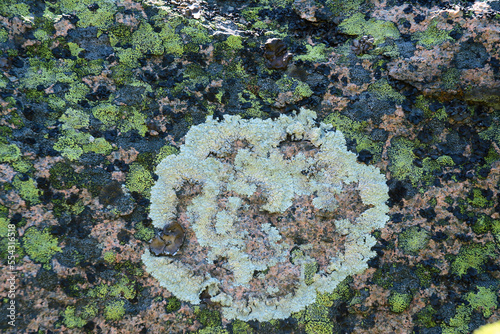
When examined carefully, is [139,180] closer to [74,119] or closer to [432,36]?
[74,119]

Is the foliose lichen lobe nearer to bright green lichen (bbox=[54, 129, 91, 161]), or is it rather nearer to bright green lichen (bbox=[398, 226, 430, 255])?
bright green lichen (bbox=[398, 226, 430, 255])

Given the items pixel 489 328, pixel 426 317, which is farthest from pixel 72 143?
pixel 489 328

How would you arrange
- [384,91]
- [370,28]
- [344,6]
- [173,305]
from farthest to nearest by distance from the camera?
[344,6]
[370,28]
[384,91]
[173,305]

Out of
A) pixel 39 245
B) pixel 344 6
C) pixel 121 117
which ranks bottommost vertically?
pixel 39 245

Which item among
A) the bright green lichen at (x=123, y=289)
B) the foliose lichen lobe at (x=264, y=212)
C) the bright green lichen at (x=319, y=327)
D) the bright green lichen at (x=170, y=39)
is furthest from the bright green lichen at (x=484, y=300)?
the bright green lichen at (x=170, y=39)

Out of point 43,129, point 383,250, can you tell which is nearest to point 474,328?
point 383,250

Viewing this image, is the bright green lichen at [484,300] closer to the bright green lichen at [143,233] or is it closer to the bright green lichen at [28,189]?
the bright green lichen at [143,233]

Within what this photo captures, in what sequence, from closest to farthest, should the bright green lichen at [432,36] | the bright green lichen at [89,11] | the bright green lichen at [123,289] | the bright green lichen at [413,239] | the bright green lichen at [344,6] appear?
1. the bright green lichen at [123,289]
2. the bright green lichen at [413,239]
3. the bright green lichen at [432,36]
4. the bright green lichen at [89,11]
5. the bright green lichen at [344,6]
